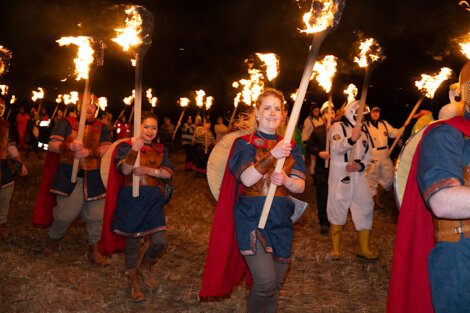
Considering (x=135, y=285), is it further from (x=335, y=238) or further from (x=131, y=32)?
(x=335, y=238)

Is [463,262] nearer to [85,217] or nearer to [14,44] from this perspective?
[85,217]

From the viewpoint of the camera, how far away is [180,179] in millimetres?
15367

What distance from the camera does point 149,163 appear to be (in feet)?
17.5

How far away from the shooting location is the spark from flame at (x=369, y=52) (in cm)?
637

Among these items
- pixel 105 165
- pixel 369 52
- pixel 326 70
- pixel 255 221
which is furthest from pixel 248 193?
pixel 326 70

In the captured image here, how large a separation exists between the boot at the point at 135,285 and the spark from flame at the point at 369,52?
12.3 feet

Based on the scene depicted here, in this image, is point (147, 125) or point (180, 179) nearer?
point (147, 125)

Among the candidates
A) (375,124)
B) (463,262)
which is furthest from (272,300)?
(375,124)

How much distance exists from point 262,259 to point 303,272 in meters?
2.78

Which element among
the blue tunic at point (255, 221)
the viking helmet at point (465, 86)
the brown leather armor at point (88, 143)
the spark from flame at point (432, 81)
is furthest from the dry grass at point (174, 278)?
the viking helmet at point (465, 86)

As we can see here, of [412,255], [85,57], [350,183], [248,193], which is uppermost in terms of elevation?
[85,57]

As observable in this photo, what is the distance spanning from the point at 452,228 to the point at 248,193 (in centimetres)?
172

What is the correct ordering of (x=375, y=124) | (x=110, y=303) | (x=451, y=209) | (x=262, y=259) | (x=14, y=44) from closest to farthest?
(x=451, y=209) → (x=262, y=259) → (x=110, y=303) → (x=375, y=124) → (x=14, y=44)

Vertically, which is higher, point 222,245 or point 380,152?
point 380,152
